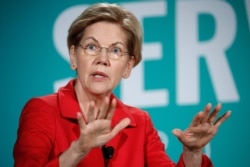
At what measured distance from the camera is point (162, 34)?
2672 millimetres

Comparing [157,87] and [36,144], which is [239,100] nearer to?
[157,87]

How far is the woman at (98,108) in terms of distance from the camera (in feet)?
5.25

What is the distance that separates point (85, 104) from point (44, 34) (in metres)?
0.91

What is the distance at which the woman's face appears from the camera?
175cm

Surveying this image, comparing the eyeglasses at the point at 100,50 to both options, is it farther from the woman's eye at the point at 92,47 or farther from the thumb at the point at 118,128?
the thumb at the point at 118,128

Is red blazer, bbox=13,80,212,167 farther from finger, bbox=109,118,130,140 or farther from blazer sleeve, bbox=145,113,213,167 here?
finger, bbox=109,118,130,140

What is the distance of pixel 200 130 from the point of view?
A: 160 cm

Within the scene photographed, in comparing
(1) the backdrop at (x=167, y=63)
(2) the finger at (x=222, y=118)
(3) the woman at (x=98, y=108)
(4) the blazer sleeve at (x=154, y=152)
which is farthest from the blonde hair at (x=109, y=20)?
(1) the backdrop at (x=167, y=63)

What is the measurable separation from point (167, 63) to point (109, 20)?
2.97ft

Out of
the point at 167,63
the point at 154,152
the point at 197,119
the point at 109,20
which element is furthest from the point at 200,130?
the point at 167,63

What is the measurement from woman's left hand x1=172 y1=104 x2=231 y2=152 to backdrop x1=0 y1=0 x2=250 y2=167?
986mm

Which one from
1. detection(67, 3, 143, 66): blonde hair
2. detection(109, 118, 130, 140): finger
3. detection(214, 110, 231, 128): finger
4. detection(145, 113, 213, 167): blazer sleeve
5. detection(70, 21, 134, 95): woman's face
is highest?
detection(67, 3, 143, 66): blonde hair

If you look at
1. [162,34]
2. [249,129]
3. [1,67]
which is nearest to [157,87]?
[162,34]

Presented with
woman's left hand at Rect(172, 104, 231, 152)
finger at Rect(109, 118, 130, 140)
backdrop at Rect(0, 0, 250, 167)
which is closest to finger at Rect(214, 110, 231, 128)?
woman's left hand at Rect(172, 104, 231, 152)
